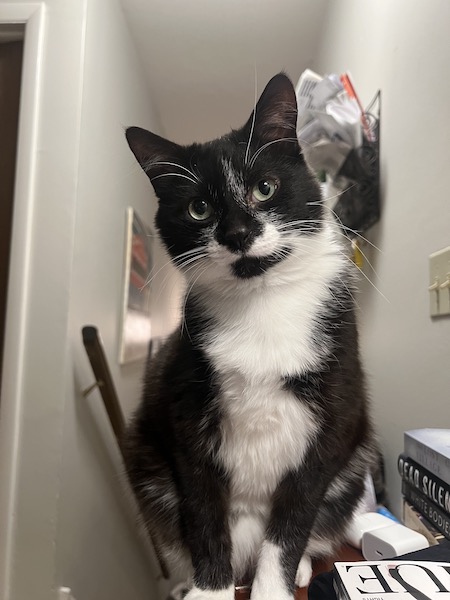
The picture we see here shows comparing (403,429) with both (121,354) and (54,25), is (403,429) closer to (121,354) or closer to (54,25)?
(121,354)

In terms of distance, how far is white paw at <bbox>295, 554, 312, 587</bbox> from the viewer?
739mm

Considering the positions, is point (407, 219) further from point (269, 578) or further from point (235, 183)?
point (269, 578)

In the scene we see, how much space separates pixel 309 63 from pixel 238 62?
0.37 metres

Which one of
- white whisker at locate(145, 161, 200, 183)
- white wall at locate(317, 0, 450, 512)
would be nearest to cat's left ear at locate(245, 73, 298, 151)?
white whisker at locate(145, 161, 200, 183)

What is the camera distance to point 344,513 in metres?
0.78

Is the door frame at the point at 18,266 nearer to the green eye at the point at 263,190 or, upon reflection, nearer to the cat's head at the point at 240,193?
the cat's head at the point at 240,193

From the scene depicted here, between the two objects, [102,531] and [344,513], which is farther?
[102,531]

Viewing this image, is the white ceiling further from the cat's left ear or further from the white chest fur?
the white chest fur

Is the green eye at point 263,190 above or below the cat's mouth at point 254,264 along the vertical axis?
above

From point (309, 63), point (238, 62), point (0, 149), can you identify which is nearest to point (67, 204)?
point (0, 149)

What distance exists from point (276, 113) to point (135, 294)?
5.22 feet

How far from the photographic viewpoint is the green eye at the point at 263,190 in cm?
70

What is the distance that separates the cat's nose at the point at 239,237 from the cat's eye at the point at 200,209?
74 millimetres

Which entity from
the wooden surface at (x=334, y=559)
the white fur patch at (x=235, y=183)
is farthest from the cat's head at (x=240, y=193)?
the wooden surface at (x=334, y=559)
